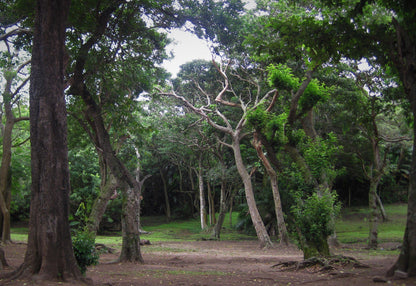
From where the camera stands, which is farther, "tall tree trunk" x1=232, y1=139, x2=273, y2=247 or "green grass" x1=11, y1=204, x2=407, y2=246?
"green grass" x1=11, y1=204, x2=407, y2=246

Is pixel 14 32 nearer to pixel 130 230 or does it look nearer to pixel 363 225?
pixel 130 230

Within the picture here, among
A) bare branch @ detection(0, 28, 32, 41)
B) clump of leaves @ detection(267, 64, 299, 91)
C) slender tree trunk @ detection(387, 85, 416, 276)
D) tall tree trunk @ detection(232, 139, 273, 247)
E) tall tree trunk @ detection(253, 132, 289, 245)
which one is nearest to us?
slender tree trunk @ detection(387, 85, 416, 276)

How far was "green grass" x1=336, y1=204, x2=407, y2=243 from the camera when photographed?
24580 mm

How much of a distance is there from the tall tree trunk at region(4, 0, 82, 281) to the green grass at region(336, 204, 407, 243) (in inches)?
771

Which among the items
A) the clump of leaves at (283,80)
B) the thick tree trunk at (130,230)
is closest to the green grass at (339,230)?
the thick tree trunk at (130,230)

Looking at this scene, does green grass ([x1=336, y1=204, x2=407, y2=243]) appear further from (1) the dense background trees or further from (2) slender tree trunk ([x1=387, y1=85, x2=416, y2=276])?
(2) slender tree trunk ([x1=387, y1=85, x2=416, y2=276])

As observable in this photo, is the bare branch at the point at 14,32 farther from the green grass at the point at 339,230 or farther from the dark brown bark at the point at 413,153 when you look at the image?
the green grass at the point at 339,230

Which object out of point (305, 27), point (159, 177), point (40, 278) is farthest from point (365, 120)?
point (159, 177)

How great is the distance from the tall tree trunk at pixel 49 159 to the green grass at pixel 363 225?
1959cm

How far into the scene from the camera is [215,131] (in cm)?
2625

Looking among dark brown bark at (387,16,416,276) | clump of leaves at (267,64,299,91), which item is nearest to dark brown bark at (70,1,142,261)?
clump of leaves at (267,64,299,91)

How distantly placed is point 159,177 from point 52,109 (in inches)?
1586

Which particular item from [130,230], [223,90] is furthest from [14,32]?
[223,90]

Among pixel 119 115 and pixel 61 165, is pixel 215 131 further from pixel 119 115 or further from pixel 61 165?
pixel 61 165
